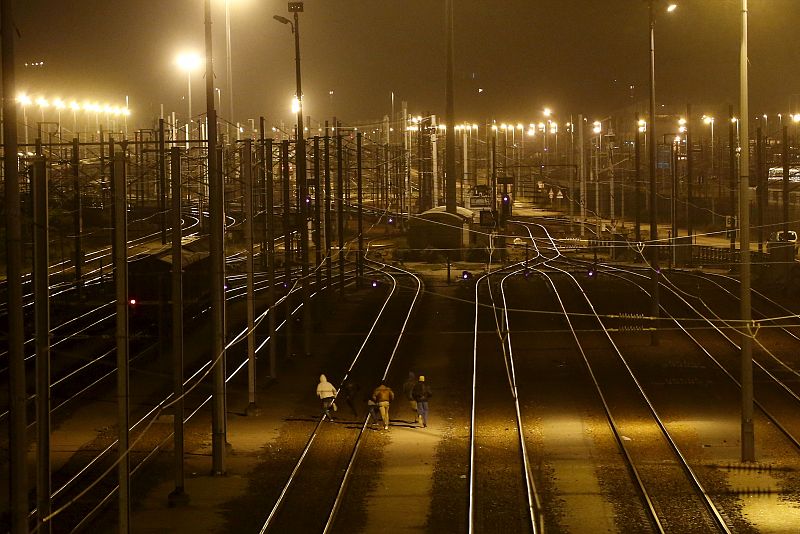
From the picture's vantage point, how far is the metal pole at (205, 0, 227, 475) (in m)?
14.8

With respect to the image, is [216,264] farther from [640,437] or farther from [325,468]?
[640,437]

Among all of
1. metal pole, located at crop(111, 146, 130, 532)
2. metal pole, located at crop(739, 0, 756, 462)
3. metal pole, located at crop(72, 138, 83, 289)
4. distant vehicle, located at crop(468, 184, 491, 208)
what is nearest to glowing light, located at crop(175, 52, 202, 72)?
metal pole, located at crop(72, 138, 83, 289)

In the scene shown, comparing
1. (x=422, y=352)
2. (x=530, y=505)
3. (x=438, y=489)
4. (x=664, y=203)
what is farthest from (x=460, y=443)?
(x=664, y=203)

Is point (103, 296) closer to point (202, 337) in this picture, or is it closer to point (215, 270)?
point (202, 337)

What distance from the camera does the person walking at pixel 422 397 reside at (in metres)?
18.7

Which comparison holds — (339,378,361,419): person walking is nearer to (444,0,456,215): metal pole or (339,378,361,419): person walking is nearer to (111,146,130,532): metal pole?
(111,146,130,532): metal pole

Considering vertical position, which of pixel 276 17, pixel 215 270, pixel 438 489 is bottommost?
pixel 438 489

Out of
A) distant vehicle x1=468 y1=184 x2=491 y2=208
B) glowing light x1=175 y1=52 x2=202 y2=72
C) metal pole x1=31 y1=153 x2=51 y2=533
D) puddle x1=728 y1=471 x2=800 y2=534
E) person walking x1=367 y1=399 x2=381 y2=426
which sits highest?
glowing light x1=175 y1=52 x2=202 y2=72

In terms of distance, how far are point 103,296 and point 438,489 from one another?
1839 centimetres

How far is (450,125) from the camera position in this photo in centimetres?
4512

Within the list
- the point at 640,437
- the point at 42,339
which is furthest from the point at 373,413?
the point at 42,339

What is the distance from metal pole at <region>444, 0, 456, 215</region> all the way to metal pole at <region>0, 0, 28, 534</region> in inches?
1438

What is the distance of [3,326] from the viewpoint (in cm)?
2606

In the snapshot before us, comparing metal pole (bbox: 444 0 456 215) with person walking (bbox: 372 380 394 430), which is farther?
metal pole (bbox: 444 0 456 215)
